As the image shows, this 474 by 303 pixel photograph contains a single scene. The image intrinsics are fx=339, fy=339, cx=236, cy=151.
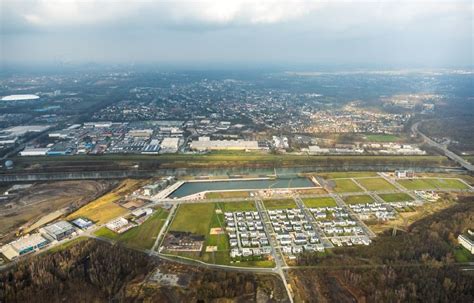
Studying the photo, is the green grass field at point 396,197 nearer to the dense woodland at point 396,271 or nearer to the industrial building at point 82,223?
the dense woodland at point 396,271

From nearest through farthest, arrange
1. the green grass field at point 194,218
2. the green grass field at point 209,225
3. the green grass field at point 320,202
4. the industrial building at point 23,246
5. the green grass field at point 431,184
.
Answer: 1. the green grass field at point 209,225
2. the industrial building at point 23,246
3. the green grass field at point 194,218
4. the green grass field at point 320,202
5. the green grass field at point 431,184

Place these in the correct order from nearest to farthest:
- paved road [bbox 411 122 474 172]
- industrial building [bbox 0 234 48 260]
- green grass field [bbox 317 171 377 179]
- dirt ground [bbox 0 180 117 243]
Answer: industrial building [bbox 0 234 48 260] → dirt ground [bbox 0 180 117 243] → green grass field [bbox 317 171 377 179] → paved road [bbox 411 122 474 172]

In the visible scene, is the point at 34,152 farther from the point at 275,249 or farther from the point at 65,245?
the point at 275,249

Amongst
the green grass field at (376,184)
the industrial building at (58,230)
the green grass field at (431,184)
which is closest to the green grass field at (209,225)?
the industrial building at (58,230)

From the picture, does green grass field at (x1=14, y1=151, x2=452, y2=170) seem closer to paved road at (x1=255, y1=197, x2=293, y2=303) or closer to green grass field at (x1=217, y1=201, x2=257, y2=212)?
green grass field at (x1=217, y1=201, x2=257, y2=212)

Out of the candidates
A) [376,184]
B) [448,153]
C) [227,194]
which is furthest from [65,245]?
[448,153]

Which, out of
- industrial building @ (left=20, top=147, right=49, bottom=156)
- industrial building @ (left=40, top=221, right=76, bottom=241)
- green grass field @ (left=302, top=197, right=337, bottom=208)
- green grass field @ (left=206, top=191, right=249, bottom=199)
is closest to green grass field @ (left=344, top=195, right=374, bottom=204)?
green grass field @ (left=302, top=197, right=337, bottom=208)
